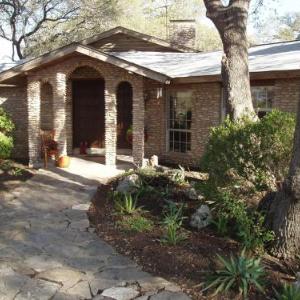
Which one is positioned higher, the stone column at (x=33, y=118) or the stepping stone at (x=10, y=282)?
the stone column at (x=33, y=118)

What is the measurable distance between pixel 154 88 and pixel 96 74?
7.87 feet

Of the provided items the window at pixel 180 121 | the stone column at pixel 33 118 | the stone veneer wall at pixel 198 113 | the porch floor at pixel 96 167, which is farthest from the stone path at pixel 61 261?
the window at pixel 180 121

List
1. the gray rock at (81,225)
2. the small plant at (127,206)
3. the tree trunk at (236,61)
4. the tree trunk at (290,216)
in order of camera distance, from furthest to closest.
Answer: the tree trunk at (236,61) < the small plant at (127,206) < the gray rock at (81,225) < the tree trunk at (290,216)

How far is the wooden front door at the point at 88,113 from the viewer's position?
53.3ft

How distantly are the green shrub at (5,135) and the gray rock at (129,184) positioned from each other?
5325mm

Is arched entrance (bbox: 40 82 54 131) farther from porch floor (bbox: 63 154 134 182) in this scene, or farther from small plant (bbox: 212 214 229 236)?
small plant (bbox: 212 214 229 236)

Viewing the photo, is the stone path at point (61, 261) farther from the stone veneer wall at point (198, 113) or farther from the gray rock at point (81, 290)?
the stone veneer wall at point (198, 113)

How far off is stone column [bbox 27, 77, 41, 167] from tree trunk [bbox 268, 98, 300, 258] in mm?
9273

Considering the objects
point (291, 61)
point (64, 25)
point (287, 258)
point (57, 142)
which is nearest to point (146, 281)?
point (287, 258)

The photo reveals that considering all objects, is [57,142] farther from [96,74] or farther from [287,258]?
[287,258]

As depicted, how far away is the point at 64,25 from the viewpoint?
3166 centimetres

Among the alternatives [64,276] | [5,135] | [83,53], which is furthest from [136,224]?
[5,135]

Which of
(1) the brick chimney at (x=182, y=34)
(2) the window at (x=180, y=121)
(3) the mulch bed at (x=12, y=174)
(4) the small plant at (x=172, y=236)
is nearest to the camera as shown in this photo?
(4) the small plant at (x=172, y=236)

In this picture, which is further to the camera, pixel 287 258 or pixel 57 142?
pixel 57 142
